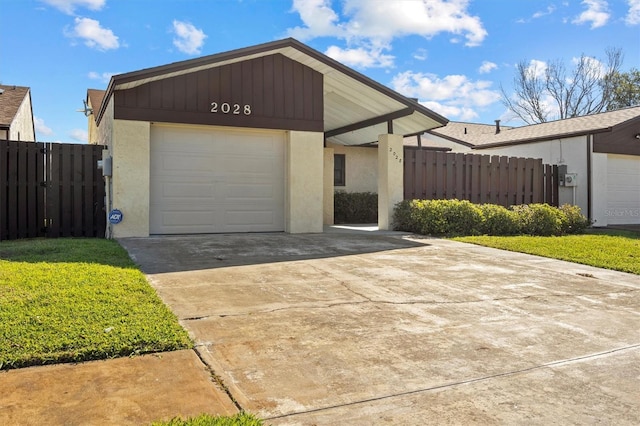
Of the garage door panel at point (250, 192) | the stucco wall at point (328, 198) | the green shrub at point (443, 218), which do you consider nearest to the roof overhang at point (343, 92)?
the stucco wall at point (328, 198)

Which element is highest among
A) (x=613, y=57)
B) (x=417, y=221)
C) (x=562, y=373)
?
(x=613, y=57)

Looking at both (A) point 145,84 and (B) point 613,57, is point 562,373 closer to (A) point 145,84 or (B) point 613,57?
(A) point 145,84

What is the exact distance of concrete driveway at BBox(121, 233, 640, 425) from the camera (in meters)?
2.77

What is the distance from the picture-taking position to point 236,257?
24.7 ft

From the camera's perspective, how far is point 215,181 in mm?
10891

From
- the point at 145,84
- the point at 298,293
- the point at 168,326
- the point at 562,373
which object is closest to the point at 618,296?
the point at 562,373

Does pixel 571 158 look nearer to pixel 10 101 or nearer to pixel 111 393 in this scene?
pixel 111 393

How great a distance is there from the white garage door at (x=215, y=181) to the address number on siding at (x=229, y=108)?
1.64 ft

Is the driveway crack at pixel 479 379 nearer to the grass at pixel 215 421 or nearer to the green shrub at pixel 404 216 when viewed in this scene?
the grass at pixel 215 421

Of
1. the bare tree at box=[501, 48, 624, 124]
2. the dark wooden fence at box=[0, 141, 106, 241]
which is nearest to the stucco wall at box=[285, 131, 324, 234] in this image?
the dark wooden fence at box=[0, 141, 106, 241]

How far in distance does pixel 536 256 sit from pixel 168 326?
284 inches

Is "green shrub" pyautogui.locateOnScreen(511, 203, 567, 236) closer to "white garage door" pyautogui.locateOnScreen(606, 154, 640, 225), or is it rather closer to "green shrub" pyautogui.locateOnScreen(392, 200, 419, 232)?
"green shrub" pyautogui.locateOnScreen(392, 200, 419, 232)

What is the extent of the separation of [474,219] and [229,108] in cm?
675

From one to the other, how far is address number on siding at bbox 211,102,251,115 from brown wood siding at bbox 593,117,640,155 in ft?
40.2
